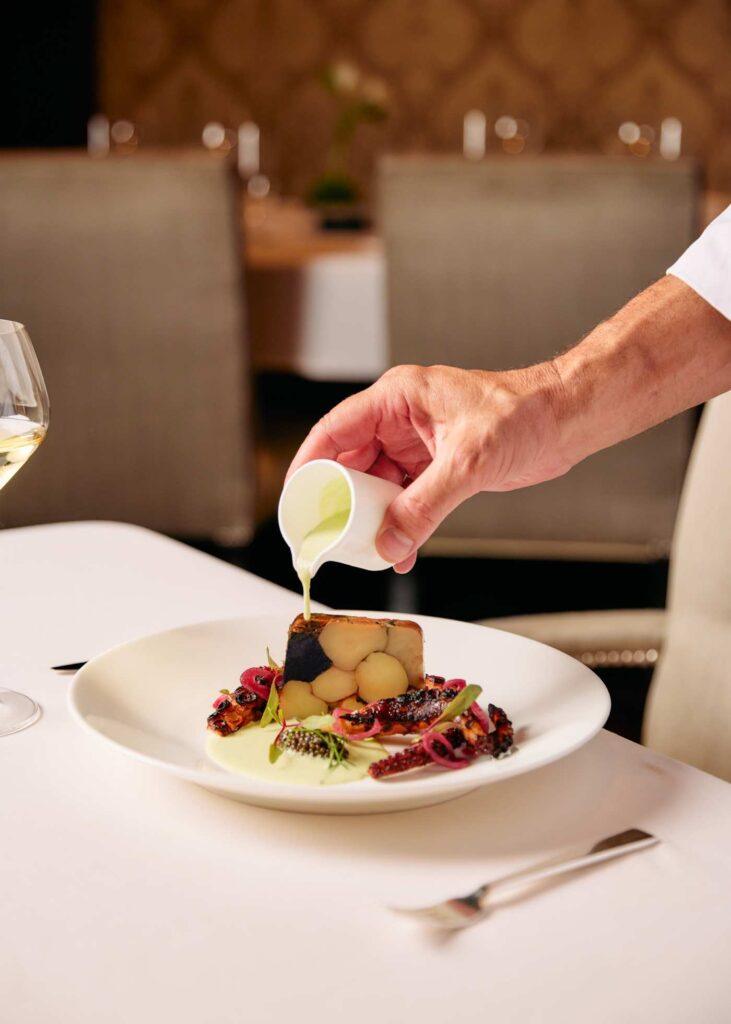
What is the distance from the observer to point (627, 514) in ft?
9.68

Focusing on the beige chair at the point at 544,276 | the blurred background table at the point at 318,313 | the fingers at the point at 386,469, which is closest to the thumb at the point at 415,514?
the fingers at the point at 386,469

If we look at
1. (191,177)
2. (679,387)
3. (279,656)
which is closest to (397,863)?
(279,656)

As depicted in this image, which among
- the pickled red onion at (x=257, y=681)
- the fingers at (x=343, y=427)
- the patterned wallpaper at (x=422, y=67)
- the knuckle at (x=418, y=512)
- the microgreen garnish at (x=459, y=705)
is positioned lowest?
the pickled red onion at (x=257, y=681)

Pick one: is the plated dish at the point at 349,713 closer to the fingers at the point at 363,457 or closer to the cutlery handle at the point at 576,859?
the cutlery handle at the point at 576,859

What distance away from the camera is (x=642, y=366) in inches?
39.1

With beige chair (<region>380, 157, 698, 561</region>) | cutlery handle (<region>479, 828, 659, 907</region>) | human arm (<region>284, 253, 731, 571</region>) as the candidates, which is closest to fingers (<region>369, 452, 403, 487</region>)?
human arm (<region>284, 253, 731, 571</region>)

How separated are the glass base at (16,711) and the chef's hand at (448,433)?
25 cm

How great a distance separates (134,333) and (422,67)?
3.12 meters

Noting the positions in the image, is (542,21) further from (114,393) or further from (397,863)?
(397,863)

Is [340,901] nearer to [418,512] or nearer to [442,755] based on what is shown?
[442,755]

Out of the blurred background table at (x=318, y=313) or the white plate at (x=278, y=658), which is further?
the blurred background table at (x=318, y=313)

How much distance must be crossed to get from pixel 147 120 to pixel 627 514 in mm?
3614

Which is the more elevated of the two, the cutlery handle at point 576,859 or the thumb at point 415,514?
the thumb at point 415,514

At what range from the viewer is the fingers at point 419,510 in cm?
82
